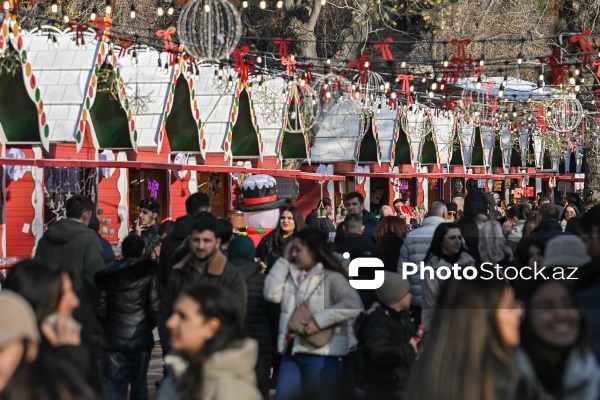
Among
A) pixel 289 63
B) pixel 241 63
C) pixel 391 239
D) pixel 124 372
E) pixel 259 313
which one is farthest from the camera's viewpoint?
pixel 289 63

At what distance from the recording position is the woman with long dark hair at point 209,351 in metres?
4.43

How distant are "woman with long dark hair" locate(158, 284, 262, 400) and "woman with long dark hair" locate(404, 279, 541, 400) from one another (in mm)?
655

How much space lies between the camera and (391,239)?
11.1 m

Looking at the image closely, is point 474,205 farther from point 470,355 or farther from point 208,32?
point 470,355

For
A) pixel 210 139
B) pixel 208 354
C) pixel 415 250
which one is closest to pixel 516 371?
pixel 208 354

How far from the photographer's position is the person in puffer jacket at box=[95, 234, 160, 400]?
8383 millimetres

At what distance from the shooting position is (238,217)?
603 inches

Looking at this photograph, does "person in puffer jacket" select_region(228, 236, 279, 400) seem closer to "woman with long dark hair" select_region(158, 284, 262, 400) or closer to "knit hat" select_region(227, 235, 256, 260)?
"knit hat" select_region(227, 235, 256, 260)

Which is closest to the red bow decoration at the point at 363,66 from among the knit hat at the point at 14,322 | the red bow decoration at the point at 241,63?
the red bow decoration at the point at 241,63

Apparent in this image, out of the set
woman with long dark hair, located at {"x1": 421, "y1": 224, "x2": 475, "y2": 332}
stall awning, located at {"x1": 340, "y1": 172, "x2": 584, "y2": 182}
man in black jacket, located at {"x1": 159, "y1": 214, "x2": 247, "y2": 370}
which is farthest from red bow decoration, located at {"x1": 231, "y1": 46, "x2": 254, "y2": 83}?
stall awning, located at {"x1": 340, "y1": 172, "x2": 584, "y2": 182}

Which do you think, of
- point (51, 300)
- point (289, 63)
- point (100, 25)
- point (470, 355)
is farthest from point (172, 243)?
point (289, 63)

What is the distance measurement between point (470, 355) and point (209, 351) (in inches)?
41.0

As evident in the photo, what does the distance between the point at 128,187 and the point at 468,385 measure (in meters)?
16.4

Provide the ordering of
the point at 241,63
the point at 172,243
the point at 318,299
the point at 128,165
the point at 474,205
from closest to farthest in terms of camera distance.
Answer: the point at 318,299, the point at 172,243, the point at 474,205, the point at 128,165, the point at 241,63
